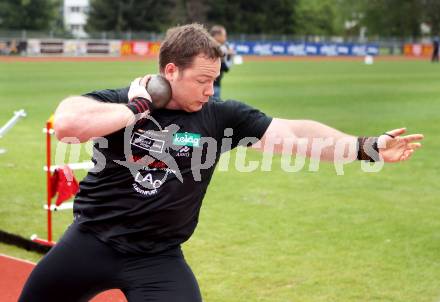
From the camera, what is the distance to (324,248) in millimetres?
7535

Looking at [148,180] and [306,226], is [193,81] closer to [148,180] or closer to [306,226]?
[148,180]

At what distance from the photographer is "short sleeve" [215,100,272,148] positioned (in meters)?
3.89

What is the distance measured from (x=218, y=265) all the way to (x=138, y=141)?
3.56 meters

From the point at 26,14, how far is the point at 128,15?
9.55 meters

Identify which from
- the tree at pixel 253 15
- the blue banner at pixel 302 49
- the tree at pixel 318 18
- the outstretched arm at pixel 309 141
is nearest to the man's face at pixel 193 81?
the outstretched arm at pixel 309 141

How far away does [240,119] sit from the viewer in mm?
3920

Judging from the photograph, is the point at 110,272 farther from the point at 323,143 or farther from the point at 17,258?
the point at 17,258

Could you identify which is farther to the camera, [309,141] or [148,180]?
[309,141]

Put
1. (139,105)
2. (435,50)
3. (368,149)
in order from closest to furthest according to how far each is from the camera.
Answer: (139,105)
(368,149)
(435,50)

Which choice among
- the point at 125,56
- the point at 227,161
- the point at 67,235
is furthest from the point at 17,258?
the point at 125,56

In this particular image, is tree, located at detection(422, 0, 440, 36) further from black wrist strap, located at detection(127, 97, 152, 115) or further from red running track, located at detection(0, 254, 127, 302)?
black wrist strap, located at detection(127, 97, 152, 115)

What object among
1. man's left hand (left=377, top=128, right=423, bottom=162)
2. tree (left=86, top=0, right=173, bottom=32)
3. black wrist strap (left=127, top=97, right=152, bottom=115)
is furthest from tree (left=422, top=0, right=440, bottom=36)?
black wrist strap (left=127, top=97, right=152, bottom=115)

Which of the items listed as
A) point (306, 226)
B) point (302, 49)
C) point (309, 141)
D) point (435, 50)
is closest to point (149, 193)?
point (309, 141)

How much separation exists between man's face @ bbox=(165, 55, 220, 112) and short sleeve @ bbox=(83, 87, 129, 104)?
26 centimetres
